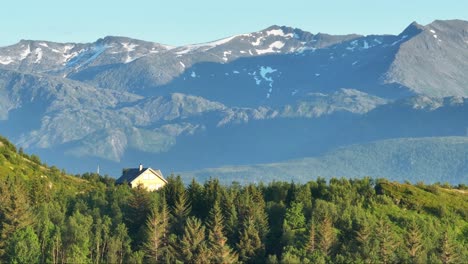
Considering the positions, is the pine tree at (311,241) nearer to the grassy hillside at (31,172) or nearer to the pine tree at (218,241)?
the pine tree at (218,241)

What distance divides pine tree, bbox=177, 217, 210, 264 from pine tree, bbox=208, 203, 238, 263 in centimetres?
62

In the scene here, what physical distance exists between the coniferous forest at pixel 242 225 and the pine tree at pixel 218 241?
0.32 ft

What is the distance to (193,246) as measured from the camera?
271 ft

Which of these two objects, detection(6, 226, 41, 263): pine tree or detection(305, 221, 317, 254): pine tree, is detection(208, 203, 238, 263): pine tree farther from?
detection(6, 226, 41, 263): pine tree

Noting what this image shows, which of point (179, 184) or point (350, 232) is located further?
point (179, 184)

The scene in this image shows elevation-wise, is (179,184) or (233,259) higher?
(179,184)

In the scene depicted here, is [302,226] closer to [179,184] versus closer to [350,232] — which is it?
[350,232]

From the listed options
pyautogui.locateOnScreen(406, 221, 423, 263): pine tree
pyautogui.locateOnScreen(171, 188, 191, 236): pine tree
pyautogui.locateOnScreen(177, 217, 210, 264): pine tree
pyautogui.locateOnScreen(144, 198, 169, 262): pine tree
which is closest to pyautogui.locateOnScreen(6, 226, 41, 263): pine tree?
pyautogui.locateOnScreen(144, 198, 169, 262): pine tree

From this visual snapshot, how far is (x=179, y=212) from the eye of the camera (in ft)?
312

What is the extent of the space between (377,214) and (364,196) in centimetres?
663

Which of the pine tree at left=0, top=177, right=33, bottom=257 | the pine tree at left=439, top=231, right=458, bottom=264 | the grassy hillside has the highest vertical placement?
the grassy hillside

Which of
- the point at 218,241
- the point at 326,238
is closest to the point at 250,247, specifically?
the point at 218,241

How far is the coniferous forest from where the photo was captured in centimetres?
8156

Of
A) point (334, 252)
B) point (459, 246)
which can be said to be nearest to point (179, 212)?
point (334, 252)
